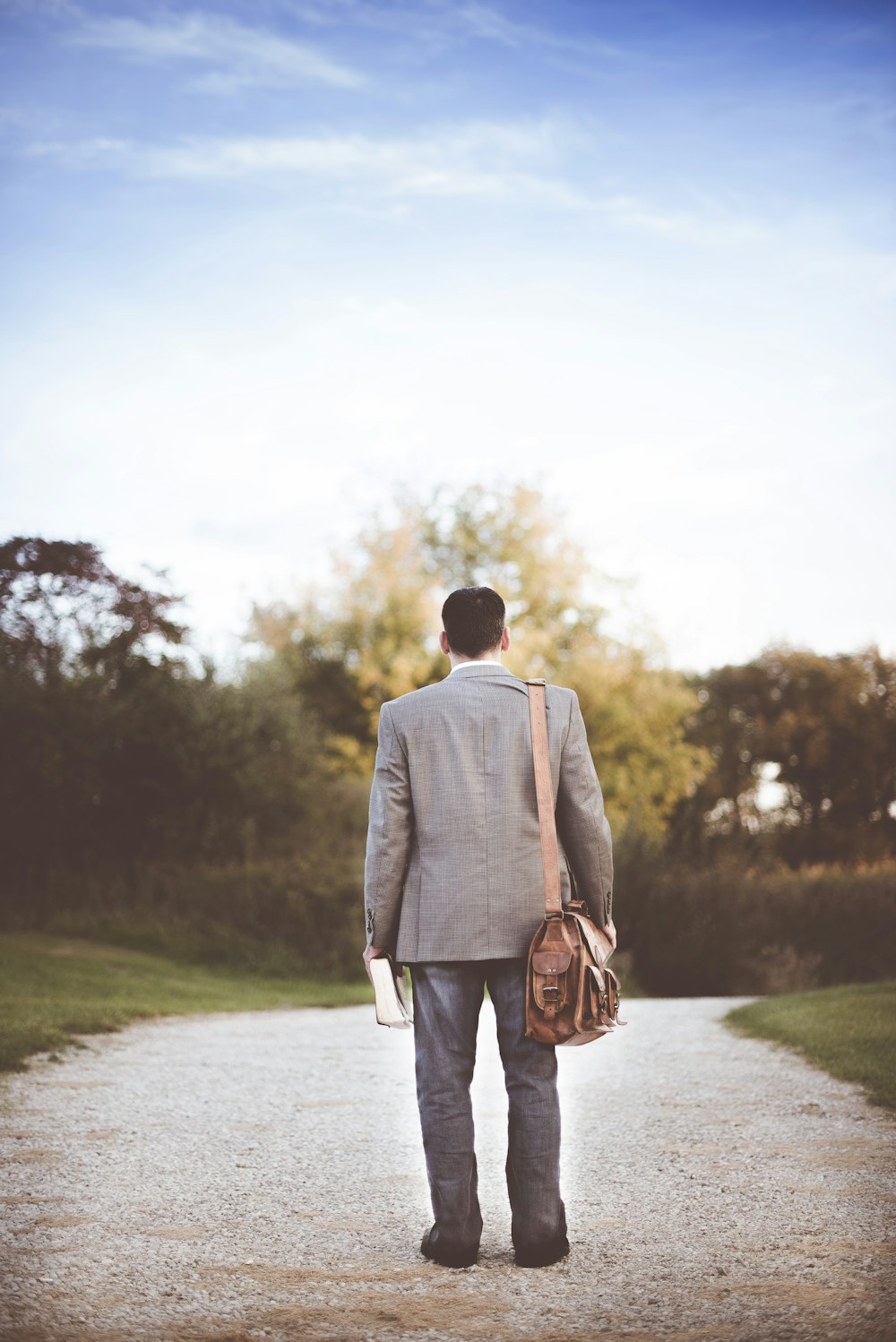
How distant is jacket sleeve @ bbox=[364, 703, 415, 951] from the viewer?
3.71 meters

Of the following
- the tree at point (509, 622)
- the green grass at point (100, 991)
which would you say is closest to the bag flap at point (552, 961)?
the green grass at point (100, 991)

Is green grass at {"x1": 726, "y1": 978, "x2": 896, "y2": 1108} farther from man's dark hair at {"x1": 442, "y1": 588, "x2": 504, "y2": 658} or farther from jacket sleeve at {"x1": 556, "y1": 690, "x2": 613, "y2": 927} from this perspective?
man's dark hair at {"x1": 442, "y1": 588, "x2": 504, "y2": 658}

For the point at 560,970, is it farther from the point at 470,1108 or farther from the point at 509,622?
the point at 509,622

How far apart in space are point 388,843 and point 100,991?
9305 millimetres

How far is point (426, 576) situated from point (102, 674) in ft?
→ 42.2

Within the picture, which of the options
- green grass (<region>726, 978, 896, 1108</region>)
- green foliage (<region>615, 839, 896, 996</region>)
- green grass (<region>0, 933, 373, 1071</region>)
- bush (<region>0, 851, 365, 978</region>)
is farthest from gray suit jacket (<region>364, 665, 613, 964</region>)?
bush (<region>0, 851, 365, 978</region>)

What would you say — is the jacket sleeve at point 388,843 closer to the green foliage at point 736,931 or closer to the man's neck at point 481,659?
the man's neck at point 481,659

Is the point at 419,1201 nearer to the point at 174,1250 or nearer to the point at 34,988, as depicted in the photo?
the point at 174,1250

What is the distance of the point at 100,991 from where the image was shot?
11883mm

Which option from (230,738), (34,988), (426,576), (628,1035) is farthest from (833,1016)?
(426,576)

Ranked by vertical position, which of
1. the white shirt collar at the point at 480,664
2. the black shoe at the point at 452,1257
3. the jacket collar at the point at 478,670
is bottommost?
the black shoe at the point at 452,1257

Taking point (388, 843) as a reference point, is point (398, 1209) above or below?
below

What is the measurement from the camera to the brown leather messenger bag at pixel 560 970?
11.4 feet

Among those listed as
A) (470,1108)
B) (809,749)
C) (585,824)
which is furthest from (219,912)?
(809,749)
